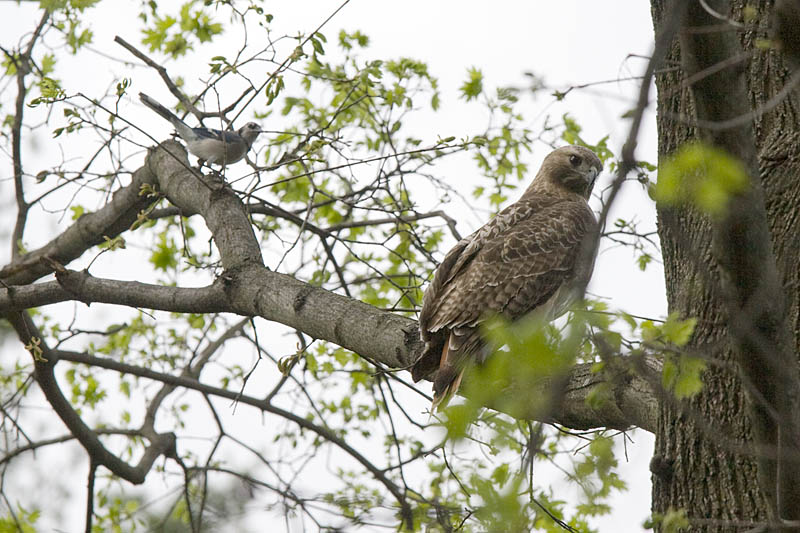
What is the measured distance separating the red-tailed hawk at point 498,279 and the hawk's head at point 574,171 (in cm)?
28

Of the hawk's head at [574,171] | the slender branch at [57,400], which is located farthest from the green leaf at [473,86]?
the slender branch at [57,400]

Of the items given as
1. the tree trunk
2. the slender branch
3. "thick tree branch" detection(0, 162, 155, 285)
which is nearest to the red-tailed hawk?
the tree trunk

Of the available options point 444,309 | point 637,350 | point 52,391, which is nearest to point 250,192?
point 444,309

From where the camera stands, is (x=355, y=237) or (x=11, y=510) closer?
(x=11, y=510)

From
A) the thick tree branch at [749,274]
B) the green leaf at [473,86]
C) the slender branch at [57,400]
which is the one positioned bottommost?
the thick tree branch at [749,274]

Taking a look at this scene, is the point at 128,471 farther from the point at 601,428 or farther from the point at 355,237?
the point at 601,428

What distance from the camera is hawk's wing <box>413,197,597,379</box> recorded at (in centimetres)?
377

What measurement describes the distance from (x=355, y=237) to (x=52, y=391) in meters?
2.63

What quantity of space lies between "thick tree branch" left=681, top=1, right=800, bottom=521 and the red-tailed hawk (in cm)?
144

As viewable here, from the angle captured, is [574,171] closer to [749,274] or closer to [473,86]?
[473,86]

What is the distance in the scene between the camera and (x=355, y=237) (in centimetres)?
683

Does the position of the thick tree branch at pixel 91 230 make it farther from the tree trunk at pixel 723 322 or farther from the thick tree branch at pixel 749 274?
the thick tree branch at pixel 749 274

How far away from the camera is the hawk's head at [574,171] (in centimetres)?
531

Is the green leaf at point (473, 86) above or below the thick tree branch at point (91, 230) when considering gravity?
above
